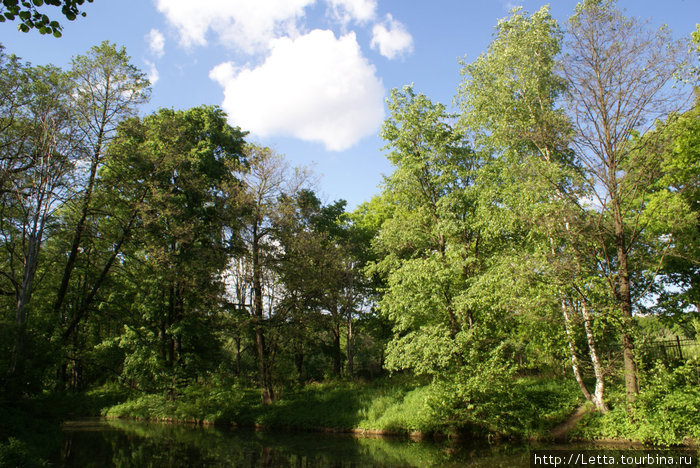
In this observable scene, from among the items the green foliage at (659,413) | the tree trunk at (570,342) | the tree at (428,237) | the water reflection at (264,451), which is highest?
the tree at (428,237)

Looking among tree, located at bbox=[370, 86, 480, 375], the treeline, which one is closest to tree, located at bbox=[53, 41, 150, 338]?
the treeline

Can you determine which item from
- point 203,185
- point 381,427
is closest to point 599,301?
point 381,427

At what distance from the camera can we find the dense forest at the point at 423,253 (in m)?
13.7

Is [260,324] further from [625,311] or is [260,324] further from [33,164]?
[625,311]

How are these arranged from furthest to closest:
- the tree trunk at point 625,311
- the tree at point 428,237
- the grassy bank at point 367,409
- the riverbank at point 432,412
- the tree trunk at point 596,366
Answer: the tree at point 428,237, the grassy bank at point 367,409, the tree trunk at point 596,366, the tree trunk at point 625,311, the riverbank at point 432,412

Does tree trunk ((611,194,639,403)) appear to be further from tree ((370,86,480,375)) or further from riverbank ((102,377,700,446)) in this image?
tree ((370,86,480,375))

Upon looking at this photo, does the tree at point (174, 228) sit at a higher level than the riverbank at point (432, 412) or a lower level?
higher

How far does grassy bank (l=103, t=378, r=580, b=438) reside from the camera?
51.0 ft

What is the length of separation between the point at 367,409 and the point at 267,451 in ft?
20.6

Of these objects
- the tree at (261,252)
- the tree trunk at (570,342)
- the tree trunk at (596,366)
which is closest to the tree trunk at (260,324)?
the tree at (261,252)

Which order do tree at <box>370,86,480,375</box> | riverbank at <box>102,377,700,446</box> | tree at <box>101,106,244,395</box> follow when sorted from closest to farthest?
riverbank at <box>102,377,700,446</box> → tree at <box>370,86,480,375</box> → tree at <box>101,106,244,395</box>

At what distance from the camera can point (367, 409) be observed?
2067cm

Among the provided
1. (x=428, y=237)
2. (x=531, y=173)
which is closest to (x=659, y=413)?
(x=531, y=173)

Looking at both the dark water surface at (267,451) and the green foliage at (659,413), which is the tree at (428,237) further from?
the green foliage at (659,413)
